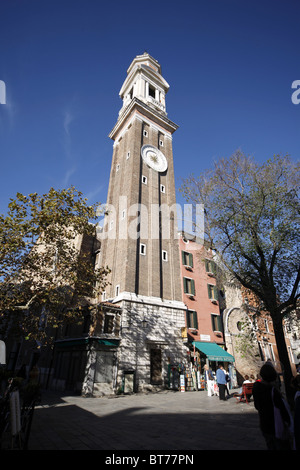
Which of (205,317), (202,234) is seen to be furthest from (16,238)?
(205,317)

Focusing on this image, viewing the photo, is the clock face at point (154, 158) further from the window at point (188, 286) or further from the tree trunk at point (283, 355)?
the tree trunk at point (283, 355)

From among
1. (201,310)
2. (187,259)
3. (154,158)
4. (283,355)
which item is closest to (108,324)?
(201,310)

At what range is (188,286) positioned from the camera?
79.3ft

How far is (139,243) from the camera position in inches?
846

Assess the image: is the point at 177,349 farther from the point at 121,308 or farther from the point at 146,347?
the point at 121,308

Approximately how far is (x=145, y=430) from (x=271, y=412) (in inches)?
165

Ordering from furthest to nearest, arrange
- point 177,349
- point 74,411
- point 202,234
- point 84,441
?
1. point 177,349
2. point 202,234
3. point 74,411
4. point 84,441

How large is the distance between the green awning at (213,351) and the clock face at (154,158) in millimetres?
18377

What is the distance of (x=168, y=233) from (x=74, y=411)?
17.2m

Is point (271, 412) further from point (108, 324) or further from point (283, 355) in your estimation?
point (108, 324)

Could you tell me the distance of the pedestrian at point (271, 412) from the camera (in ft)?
12.3

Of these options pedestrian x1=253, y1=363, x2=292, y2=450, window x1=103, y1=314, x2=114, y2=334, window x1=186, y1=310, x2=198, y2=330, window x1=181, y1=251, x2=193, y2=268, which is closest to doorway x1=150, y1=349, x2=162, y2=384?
window x1=103, y1=314, x2=114, y2=334

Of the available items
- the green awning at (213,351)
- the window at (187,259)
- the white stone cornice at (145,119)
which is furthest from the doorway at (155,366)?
the white stone cornice at (145,119)

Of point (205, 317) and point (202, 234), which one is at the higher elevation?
point (202, 234)
